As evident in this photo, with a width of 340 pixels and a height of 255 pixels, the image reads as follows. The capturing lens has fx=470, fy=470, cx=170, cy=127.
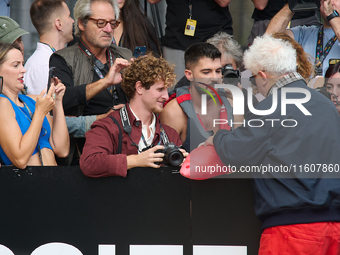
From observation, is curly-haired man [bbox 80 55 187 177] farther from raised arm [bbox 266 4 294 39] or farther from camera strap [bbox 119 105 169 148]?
raised arm [bbox 266 4 294 39]

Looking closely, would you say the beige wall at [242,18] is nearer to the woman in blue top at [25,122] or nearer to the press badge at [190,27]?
the press badge at [190,27]

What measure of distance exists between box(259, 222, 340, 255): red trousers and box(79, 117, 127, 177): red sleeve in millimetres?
1048

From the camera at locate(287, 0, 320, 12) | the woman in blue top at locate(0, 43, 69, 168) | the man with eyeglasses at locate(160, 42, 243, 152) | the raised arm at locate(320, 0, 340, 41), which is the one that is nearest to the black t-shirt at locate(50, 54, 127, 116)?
the woman in blue top at locate(0, 43, 69, 168)

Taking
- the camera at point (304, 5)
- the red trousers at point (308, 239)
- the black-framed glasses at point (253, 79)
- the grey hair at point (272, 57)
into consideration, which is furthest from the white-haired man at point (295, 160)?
the camera at point (304, 5)

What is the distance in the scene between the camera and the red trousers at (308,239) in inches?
96.3

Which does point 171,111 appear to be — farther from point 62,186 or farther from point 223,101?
point 62,186

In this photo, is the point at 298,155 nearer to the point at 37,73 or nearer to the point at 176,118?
the point at 176,118

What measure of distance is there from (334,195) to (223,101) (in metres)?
0.85

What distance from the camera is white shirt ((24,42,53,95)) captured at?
399cm

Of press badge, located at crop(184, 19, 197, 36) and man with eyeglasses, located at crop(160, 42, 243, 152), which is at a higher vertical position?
press badge, located at crop(184, 19, 197, 36)

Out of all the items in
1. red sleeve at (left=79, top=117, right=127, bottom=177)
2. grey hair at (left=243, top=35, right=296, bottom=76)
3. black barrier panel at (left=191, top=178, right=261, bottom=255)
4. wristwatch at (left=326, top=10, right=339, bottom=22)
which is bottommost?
black barrier panel at (left=191, top=178, right=261, bottom=255)

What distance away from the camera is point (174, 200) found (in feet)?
9.93

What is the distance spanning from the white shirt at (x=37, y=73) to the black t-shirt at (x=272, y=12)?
7.52 ft

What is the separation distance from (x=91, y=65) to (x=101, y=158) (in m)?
1.13
